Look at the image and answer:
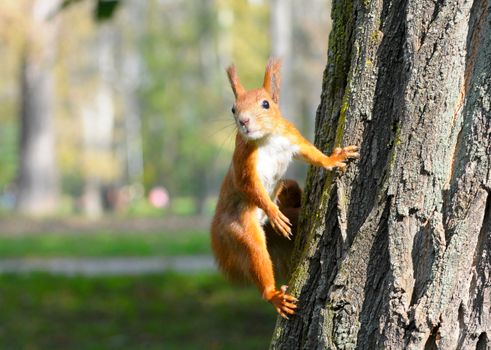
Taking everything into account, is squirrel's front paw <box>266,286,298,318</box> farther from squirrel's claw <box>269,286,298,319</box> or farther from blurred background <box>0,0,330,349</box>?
blurred background <box>0,0,330,349</box>

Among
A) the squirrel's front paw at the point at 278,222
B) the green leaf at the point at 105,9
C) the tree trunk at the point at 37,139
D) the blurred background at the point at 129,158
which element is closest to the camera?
the squirrel's front paw at the point at 278,222

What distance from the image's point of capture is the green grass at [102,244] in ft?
37.6

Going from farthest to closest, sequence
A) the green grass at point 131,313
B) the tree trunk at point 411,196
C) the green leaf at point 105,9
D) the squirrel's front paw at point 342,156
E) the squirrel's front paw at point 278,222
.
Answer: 1. the green grass at point 131,313
2. the green leaf at point 105,9
3. the squirrel's front paw at point 278,222
4. the squirrel's front paw at point 342,156
5. the tree trunk at point 411,196

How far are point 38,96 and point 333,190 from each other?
1749 cm

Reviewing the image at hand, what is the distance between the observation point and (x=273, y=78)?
2662mm

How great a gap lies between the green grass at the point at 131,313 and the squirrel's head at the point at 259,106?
148 inches

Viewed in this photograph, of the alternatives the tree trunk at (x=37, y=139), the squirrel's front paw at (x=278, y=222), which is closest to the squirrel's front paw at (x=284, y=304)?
the squirrel's front paw at (x=278, y=222)

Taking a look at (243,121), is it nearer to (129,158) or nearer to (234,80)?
(234,80)

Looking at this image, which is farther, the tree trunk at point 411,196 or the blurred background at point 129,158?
the blurred background at point 129,158

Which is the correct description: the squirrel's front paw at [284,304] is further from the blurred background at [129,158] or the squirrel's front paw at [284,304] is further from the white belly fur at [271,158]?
the blurred background at [129,158]

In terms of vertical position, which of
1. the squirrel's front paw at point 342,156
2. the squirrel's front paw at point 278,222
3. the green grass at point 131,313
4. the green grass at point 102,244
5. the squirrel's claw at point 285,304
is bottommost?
the green grass at point 131,313

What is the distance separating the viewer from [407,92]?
6.99 ft

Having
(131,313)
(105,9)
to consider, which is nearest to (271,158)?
(105,9)

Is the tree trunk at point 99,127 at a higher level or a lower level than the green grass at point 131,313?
higher
